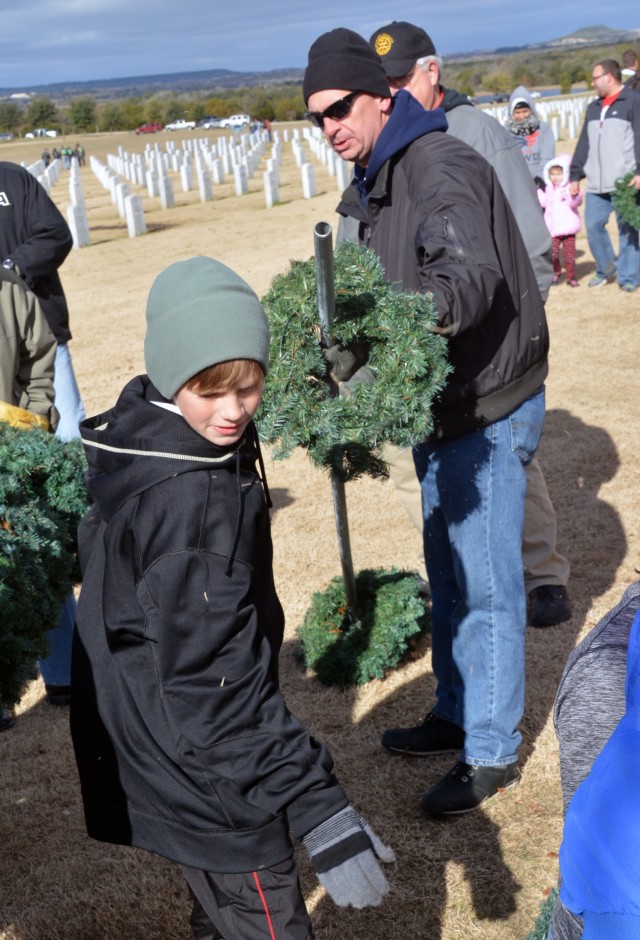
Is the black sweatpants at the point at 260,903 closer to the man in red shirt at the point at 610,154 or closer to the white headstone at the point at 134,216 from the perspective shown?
the man in red shirt at the point at 610,154

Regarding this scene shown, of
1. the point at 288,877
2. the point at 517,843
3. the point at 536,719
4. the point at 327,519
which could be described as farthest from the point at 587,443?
the point at 288,877

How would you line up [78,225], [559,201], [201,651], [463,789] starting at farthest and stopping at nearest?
[78,225]
[559,201]
[463,789]
[201,651]

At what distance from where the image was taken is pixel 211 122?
289 ft

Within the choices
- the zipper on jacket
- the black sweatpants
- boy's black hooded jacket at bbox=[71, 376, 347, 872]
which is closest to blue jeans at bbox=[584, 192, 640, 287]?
the zipper on jacket

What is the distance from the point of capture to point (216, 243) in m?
18.5

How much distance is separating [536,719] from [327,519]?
2540mm

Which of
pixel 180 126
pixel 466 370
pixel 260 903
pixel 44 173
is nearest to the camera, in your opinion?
pixel 260 903

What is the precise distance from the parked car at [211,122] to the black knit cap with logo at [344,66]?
82.6 metres

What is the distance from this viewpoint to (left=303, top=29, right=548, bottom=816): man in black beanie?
2.94 metres

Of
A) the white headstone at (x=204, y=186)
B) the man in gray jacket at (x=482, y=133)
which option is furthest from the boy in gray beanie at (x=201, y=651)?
the white headstone at (x=204, y=186)

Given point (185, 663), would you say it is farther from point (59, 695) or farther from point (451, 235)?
point (59, 695)

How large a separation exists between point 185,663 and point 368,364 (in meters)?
1.07

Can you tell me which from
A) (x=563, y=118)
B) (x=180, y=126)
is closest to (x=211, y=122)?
(x=180, y=126)

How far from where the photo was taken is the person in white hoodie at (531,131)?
11359 millimetres
